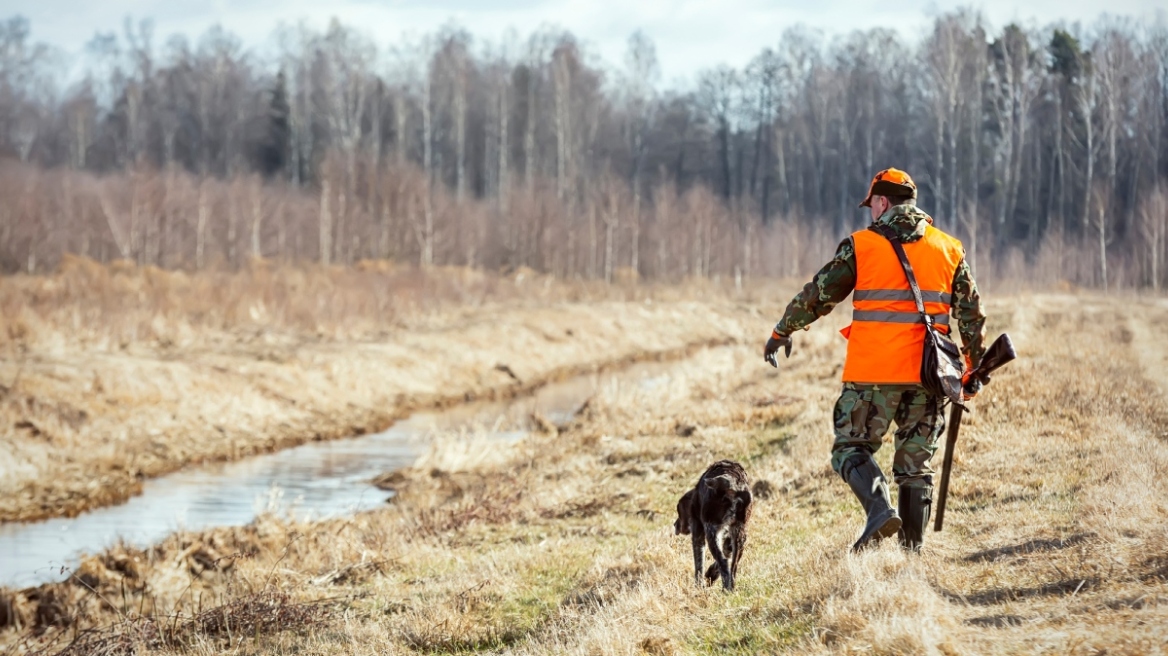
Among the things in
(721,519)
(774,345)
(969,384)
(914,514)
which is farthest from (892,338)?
(721,519)

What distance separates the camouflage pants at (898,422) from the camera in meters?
6.00

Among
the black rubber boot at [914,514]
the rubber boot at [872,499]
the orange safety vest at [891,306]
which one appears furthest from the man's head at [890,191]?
the black rubber boot at [914,514]

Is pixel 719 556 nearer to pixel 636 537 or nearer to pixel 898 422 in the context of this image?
pixel 898 422

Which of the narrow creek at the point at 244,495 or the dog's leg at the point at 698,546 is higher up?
the dog's leg at the point at 698,546

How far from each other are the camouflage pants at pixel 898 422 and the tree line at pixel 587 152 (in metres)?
31.1

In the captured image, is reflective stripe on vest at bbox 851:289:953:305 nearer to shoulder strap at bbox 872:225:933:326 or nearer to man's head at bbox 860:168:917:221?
shoulder strap at bbox 872:225:933:326

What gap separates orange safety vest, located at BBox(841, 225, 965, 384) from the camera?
5918mm

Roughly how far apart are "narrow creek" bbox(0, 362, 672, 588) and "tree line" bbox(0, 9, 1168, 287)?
18945mm

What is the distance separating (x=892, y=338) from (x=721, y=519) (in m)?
1.27

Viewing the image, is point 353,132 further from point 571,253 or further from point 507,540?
point 507,540

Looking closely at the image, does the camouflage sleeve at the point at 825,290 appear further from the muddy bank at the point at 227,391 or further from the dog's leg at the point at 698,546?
the muddy bank at the point at 227,391

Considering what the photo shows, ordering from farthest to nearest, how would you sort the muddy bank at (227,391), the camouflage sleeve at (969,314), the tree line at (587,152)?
the tree line at (587,152) < the muddy bank at (227,391) < the camouflage sleeve at (969,314)

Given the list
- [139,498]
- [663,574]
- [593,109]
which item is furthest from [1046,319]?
[593,109]

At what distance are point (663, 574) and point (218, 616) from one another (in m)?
2.96
